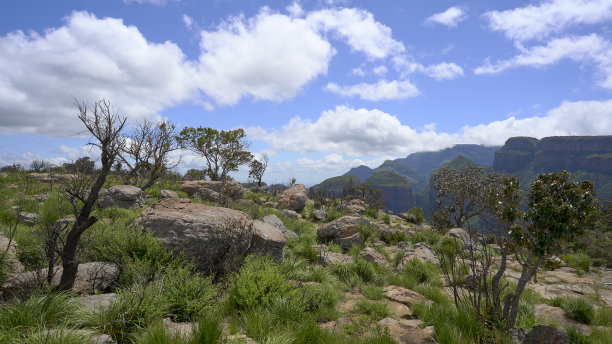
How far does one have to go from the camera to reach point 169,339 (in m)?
3.89

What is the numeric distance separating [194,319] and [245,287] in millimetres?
1228

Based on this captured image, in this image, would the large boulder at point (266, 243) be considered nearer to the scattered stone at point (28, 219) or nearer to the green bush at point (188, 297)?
the green bush at point (188, 297)

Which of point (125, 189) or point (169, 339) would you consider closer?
point (169, 339)

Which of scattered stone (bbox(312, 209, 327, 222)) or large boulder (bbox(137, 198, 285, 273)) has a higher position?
large boulder (bbox(137, 198, 285, 273))

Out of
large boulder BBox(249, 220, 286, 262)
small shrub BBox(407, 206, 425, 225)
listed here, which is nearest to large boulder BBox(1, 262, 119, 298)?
large boulder BBox(249, 220, 286, 262)

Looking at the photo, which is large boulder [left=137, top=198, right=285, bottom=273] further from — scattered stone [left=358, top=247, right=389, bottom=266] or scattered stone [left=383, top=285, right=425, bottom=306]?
scattered stone [left=358, top=247, right=389, bottom=266]

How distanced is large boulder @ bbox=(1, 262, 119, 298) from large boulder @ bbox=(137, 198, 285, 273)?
147 cm

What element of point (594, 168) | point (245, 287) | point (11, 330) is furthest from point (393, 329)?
point (594, 168)

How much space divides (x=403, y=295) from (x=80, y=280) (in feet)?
26.3

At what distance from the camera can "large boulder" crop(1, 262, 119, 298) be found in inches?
211

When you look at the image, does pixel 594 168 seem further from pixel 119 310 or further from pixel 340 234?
pixel 119 310

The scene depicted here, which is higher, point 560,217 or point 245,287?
point 560,217

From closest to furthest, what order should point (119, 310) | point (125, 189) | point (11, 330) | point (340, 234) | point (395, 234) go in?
point (11, 330) → point (119, 310) → point (340, 234) → point (125, 189) → point (395, 234)

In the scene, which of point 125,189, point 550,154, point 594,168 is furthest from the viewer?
point 550,154
